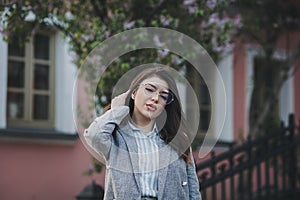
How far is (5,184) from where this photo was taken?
29.9 ft

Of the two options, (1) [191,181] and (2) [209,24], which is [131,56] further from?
(1) [191,181]

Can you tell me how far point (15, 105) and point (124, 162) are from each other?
603 cm

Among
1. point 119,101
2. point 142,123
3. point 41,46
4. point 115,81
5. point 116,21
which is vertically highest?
point 41,46

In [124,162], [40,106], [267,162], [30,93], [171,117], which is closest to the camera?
[124,162]

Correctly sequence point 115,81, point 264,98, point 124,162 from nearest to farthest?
1. point 124,162
2. point 115,81
3. point 264,98

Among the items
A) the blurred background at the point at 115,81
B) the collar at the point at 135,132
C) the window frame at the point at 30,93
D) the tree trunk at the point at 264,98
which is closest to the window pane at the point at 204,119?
the blurred background at the point at 115,81

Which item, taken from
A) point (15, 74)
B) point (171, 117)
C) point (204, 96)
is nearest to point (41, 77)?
point (15, 74)

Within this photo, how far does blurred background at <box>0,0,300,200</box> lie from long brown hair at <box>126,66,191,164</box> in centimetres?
154

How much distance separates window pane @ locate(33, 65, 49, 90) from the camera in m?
9.87

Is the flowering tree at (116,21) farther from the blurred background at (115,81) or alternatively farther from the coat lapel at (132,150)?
the coat lapel at (132,150)

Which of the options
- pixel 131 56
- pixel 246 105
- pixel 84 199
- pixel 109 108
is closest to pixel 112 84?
pixel 131 56

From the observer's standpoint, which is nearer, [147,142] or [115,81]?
[147,142]

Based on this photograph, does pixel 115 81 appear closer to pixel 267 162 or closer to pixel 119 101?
pixel 267 162

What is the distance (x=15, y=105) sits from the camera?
9.61m
